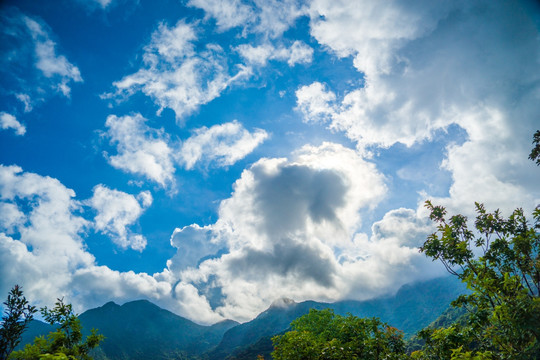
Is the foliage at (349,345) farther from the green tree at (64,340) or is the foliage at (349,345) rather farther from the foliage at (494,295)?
the green tree at (64,340)

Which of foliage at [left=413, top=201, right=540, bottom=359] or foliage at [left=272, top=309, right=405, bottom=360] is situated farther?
foliage at [left=272, top=309, right=405, bottom=360]

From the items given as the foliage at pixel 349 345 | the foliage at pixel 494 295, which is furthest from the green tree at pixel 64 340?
the foliage at pixel 494 295

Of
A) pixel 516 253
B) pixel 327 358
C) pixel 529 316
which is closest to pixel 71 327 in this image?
pixel 327 358

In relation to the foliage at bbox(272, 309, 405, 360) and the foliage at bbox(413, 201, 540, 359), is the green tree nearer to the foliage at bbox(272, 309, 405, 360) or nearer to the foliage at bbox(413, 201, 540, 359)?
the foliage at bbox(272, 309, 405, 360)

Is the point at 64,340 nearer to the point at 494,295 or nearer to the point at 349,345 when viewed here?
the point at 349,345

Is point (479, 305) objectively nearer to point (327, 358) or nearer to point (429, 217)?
point (429, 217)

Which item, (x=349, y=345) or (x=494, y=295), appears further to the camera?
(x=349, y=345)

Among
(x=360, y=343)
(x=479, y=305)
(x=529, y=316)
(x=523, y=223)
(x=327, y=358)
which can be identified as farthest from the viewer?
(x=360, y=343)

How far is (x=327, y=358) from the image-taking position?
43.4 feet

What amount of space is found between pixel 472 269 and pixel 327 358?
8.09 metres

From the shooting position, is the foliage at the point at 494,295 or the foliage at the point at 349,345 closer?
the foliage at the point at 494,295

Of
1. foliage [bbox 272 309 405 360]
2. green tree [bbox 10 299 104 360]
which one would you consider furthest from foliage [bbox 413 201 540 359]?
green tree [bbox 10 299 104 360]

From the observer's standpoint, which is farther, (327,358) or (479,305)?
(327,358)

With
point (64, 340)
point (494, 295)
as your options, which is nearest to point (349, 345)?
point (494, 295)
